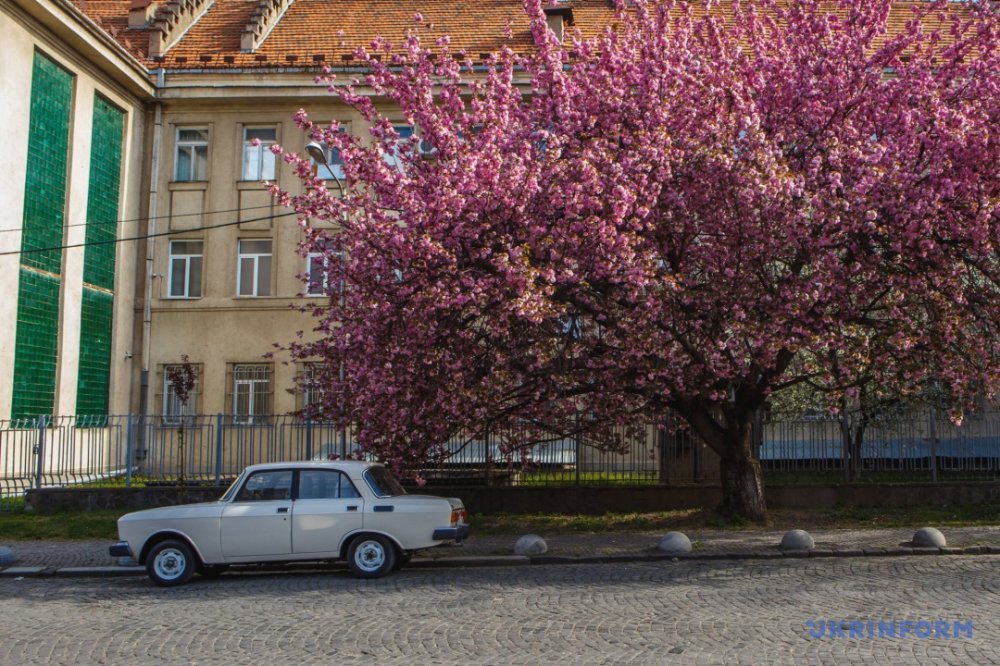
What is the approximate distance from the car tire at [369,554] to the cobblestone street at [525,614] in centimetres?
29

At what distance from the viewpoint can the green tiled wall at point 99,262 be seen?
26.8m

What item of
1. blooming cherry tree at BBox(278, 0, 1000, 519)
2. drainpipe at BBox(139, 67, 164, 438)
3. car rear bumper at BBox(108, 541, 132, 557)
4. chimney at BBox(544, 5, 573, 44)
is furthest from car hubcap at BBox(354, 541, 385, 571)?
chimney at BBox(544, 5, 573, 44)

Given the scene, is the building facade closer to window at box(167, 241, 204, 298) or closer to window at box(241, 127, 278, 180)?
window at box(167, 241, 204, 298)

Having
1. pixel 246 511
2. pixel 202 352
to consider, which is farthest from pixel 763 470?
pixel 202 352

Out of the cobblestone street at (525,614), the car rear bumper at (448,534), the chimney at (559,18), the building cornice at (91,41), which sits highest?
the chimney at (559,18)

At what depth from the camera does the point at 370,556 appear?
1220cm

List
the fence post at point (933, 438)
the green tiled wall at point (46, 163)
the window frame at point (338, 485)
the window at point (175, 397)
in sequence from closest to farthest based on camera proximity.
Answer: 1. the window frame at point (338, 485)
2. the fence post at point (933, 438)
3. the green tiled wall at point (46, 163)
4. the window at point (175, 397)

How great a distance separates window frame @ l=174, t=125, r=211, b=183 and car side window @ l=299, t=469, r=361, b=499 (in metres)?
19.2

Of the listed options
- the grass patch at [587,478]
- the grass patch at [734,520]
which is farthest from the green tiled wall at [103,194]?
the grass patch at [734,520]

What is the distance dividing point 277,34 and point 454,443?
63.1 feet

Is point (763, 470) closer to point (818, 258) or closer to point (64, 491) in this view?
point (818, 258)

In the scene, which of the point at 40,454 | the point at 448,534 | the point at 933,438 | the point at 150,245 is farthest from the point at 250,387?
the point at 933,438

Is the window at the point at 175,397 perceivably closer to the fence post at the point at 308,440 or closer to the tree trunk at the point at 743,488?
the fence post at the point at 308,440

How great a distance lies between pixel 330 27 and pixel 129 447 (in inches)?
685
